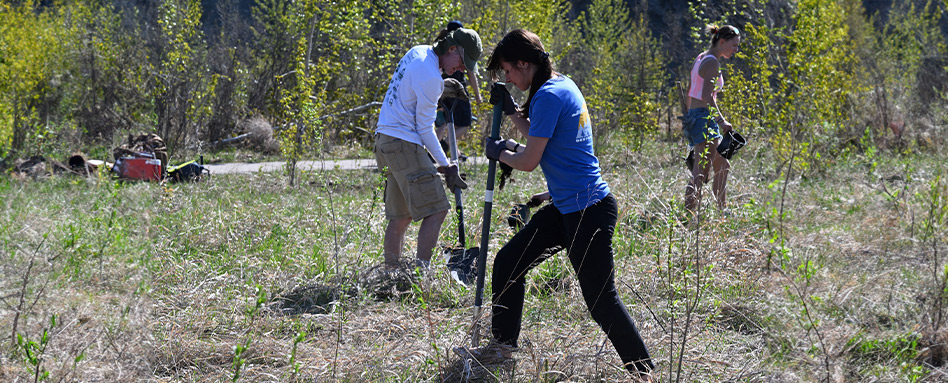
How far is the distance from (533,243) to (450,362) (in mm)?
613

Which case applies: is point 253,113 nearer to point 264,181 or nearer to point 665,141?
point 264,181

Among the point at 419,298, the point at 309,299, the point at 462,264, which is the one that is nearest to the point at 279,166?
the point at 462,264

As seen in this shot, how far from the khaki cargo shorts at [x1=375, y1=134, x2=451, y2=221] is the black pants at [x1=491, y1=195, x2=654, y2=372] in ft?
3.89

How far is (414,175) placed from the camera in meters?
4.48

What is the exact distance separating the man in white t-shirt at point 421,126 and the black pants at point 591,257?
121cm

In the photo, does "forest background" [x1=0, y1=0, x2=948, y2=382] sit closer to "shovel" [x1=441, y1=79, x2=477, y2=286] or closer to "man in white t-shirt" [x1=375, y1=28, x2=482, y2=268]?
"shovel" [x1=441, y1=79, x2=477, y2=286]

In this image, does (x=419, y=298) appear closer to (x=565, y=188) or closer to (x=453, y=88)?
(x=565, y=188)

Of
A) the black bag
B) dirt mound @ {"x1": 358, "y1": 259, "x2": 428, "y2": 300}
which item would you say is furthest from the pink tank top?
the black bag

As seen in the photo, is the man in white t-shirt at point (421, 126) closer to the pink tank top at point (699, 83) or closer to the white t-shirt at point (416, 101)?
the white t-shirt at point (416, 101)

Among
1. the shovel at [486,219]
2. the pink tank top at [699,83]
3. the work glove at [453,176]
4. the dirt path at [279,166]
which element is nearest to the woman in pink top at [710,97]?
the pink tank top at [699,83]

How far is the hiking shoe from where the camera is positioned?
470cm

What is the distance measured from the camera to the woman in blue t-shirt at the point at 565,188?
3092 millimetres

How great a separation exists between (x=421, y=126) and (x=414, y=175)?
276 millimetres

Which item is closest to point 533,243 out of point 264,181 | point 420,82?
point 420,82
